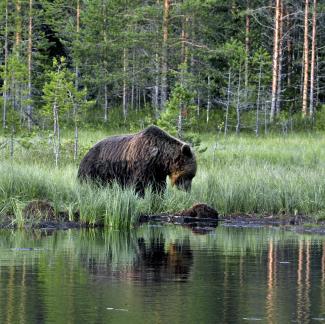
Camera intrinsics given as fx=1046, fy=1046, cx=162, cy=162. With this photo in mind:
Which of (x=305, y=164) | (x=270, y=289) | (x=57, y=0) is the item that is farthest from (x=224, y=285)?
(x=57, y=0)

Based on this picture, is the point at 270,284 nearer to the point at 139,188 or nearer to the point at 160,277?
the point at 160,277

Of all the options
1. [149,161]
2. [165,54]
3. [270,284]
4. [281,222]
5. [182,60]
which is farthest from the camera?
[182,60]

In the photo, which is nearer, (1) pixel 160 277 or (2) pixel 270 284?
(2) pixel 270 284

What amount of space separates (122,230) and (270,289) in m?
6.04

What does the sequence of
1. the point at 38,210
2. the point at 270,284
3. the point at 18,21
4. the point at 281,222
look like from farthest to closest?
the point at 18,21 < the point at 281,222 < the point at 38,210 < the point at 270,284

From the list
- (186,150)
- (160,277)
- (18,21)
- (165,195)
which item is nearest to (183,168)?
(186,150)

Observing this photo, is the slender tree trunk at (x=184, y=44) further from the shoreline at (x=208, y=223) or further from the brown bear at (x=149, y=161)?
the shoreline at (x=208, y=223)

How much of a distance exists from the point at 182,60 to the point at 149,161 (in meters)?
31.0

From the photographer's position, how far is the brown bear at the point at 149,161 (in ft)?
57.2

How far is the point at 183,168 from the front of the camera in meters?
17.5

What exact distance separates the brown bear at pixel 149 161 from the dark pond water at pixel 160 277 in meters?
2.45

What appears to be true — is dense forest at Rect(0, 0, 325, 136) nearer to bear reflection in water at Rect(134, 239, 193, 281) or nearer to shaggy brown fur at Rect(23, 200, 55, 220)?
shaggy brown fur at Rect(23, 200, 55, 220)

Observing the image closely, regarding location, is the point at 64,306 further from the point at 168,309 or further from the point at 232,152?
the point at 232,152

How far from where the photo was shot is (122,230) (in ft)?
51.0
